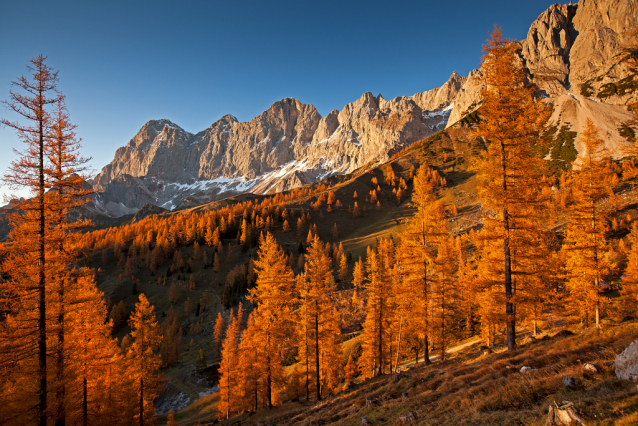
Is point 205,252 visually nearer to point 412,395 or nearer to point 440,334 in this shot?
point 440,334

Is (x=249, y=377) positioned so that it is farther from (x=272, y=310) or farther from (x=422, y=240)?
(x=422, y=240)

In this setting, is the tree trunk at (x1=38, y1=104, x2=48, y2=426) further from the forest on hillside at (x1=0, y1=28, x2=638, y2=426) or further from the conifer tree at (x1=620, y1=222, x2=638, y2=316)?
the conifer tree at (x1=620, y1=222, x2=638, y2=316)

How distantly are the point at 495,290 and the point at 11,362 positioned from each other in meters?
24.9

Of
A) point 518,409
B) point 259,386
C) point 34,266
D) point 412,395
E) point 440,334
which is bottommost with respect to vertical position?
point 259,386

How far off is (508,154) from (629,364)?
1096 centimetres

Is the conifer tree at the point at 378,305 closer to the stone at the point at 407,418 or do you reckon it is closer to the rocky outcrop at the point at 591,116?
the stone at the point at 407,418

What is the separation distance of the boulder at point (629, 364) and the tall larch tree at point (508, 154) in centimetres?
786

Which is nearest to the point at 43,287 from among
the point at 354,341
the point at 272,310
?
the point at 272,310

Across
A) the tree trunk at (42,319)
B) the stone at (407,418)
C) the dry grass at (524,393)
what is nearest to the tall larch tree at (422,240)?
the dry grass at (524,393)

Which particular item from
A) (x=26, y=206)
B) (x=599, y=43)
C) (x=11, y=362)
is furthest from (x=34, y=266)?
(x=599, y=43)

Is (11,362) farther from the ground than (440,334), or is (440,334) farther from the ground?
(11,362)

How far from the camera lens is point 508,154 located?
48.4 feet

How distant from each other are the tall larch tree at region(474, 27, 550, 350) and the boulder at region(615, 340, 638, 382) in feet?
25.8

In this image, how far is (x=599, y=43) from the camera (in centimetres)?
19550
